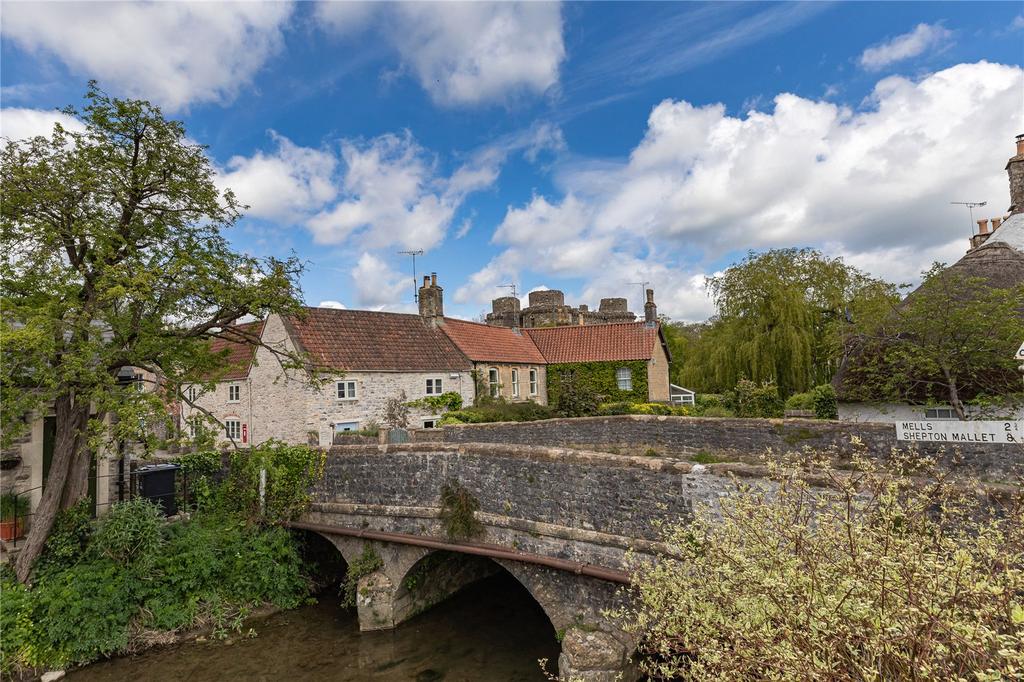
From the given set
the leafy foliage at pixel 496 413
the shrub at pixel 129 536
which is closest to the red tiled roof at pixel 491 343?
the leafy foliage at pixel 496 413

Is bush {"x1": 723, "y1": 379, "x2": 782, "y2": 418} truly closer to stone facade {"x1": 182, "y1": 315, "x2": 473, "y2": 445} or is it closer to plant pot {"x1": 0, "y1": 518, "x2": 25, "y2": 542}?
stone facade {"x1": 182, "y1": 315, "x2": 473, "y2": 445}

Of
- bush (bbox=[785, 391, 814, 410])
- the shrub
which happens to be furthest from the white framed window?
bush (bbox=[785, 391, 814, 410])

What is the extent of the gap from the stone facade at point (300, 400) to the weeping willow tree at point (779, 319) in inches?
576

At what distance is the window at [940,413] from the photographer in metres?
14.6

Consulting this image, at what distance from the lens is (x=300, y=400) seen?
19656 millimetres

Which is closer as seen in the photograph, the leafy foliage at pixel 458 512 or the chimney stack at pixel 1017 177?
the leafy foliage at pixel 458 512

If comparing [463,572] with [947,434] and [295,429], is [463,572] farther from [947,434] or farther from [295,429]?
[947,434]

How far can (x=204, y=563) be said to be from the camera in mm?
11219

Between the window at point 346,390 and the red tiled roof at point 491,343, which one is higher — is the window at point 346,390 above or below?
below

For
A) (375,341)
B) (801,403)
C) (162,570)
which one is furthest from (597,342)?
(162,570)

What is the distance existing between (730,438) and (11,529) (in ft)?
54.7

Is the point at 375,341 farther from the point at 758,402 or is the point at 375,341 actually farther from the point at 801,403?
the point at 801,403

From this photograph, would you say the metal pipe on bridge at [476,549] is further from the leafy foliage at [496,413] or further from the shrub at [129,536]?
the leafy foliage at [496,413]

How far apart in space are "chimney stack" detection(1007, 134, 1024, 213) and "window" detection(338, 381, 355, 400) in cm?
2823
